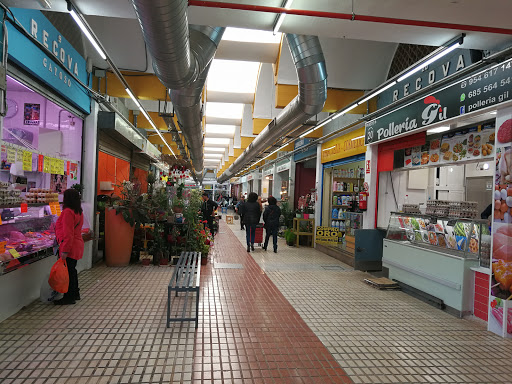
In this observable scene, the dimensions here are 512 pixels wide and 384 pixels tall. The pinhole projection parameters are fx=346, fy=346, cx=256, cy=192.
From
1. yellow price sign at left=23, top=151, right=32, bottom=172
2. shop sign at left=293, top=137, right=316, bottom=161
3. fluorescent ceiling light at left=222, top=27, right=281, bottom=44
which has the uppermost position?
fluorescent ceiling light at left=222, top=27, right=281, bottom=44

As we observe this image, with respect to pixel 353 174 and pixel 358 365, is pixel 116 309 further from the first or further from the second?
pixel 353 174

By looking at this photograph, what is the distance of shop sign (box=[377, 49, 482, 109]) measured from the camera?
4918 millimetres

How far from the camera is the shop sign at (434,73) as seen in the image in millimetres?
4918

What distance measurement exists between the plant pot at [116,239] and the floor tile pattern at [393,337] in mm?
3007

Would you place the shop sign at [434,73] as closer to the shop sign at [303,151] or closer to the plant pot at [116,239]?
the shop sign at [303,151]

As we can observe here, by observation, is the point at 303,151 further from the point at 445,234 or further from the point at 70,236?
the point at 70,236

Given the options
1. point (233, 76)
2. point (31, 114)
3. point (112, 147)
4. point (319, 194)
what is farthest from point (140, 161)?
point (31, 114)

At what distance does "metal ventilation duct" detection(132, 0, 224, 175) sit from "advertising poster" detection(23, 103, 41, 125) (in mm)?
2111

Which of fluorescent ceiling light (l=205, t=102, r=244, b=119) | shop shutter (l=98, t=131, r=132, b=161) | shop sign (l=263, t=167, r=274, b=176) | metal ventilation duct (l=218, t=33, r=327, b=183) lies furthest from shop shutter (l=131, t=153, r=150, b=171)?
shop sign (l=263, t=167, r=274, b=176)

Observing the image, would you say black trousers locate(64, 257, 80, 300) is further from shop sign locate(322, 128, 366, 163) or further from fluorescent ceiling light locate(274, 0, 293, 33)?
shop sign locate(322, 128, 366, 163)

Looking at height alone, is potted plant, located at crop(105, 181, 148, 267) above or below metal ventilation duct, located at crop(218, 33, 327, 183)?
below

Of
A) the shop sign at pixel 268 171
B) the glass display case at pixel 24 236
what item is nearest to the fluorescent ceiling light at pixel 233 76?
the glass display case at pixel 24 236

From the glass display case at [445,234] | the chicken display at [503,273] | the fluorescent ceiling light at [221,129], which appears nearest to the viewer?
the chicken display at [503,273]

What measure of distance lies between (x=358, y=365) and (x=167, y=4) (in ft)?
11.3
